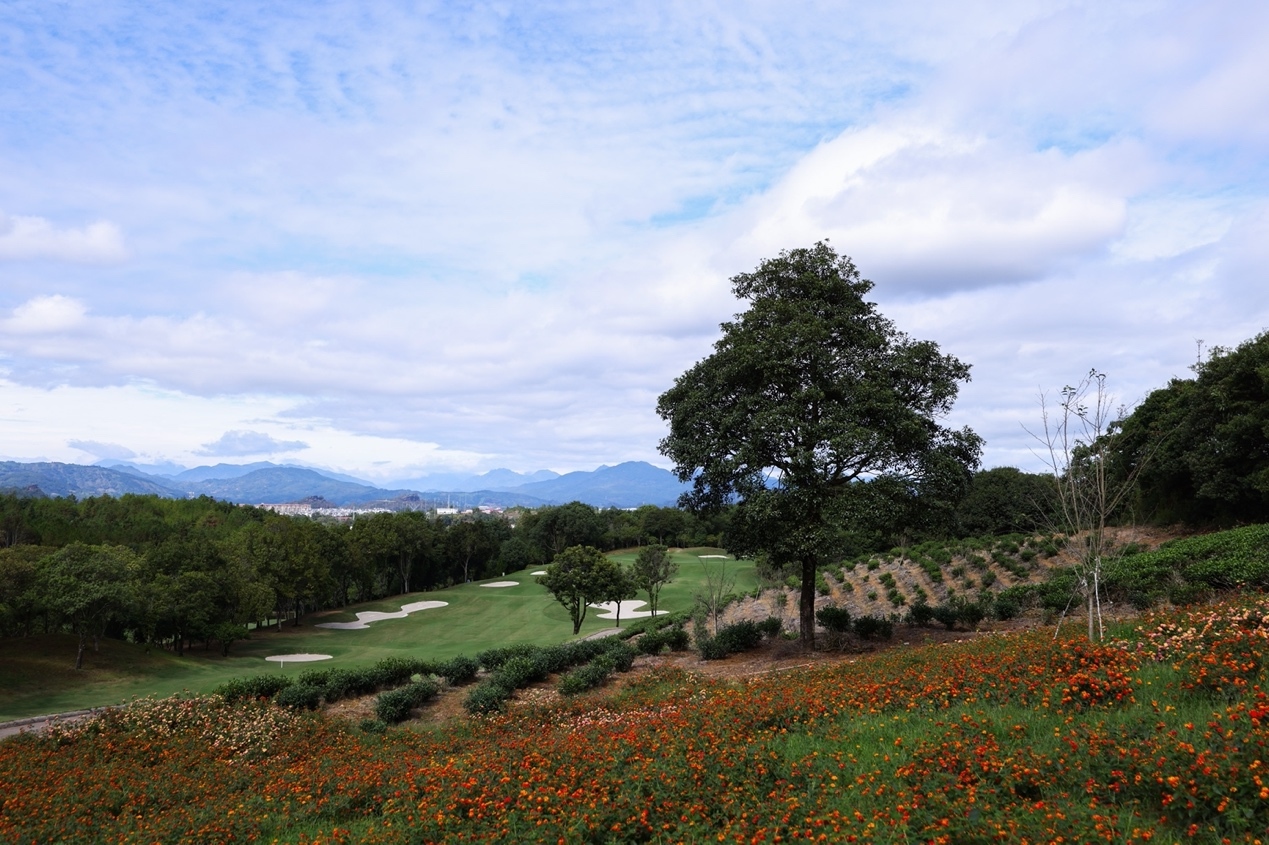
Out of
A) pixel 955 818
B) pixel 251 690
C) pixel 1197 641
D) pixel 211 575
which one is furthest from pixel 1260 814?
pixel 211 575

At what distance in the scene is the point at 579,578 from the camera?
42250mm

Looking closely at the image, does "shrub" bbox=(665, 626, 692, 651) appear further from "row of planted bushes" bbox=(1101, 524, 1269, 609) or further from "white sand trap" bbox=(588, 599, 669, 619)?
"white sand trap" bbox=(588, 599, 669, 619)

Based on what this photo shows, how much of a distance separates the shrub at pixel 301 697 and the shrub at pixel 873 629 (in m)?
14.6

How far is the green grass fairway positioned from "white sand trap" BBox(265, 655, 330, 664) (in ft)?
1.98

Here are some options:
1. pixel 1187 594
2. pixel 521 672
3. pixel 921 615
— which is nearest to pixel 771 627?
pixel 921 615

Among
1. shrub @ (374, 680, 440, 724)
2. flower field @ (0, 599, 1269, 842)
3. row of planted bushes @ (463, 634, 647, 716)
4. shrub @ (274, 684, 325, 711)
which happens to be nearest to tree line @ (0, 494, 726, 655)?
row of planted bushes @ (463, 634, 647, 716)

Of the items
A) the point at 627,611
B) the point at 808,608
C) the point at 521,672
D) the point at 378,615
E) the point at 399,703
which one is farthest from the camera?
the point at 627,611

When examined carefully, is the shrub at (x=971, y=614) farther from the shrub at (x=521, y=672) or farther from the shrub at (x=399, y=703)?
the shrub at (x=399, y=703)

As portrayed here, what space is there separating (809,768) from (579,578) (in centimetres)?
3623

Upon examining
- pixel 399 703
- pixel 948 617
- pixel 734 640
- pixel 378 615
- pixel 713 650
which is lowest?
pixel 378 615

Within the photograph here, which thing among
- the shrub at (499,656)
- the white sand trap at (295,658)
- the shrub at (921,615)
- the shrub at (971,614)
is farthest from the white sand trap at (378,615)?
the shrub at (971,614)

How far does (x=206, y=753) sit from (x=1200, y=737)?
14983mm

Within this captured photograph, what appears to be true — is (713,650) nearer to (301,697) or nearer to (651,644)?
(651,644)

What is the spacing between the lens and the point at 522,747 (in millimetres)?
9688
